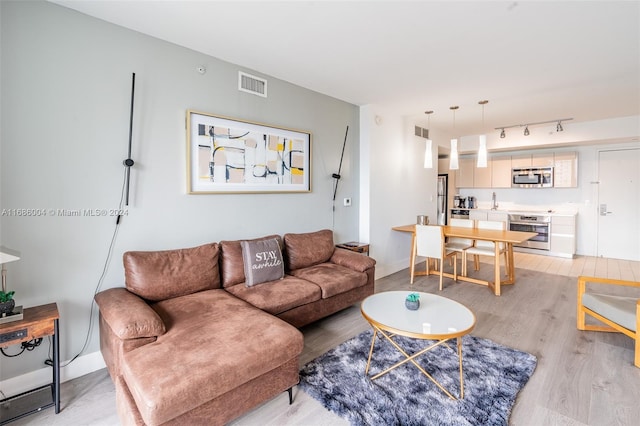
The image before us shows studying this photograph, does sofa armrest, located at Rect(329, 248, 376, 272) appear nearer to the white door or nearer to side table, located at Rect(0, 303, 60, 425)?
side table, located at Rect(0, 303, 60, 425)

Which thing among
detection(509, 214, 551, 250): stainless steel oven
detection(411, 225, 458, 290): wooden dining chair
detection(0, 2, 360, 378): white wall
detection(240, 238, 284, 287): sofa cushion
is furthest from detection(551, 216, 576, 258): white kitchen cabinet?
detection(0, 2, 360, 378): white wall

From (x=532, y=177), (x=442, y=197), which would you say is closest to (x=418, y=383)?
(x=532, y=177)

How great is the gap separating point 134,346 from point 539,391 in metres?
2.60

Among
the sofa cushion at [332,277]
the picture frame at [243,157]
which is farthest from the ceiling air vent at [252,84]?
the sofa cushion at [332,277]

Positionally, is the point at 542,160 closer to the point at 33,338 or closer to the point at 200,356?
the point at 200,356

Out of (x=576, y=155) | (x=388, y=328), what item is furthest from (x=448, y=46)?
(x=576, y=155)

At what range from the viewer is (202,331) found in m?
1.91

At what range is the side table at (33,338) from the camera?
5.56 ft

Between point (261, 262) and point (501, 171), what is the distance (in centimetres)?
632

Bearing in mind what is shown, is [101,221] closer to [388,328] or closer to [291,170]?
[291,170]

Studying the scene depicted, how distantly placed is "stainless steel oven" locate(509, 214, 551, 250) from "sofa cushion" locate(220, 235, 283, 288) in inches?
243

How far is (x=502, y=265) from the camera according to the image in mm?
5484

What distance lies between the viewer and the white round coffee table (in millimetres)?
1943

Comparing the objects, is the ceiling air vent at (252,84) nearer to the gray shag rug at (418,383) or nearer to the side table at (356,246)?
the side table at (356,246)
